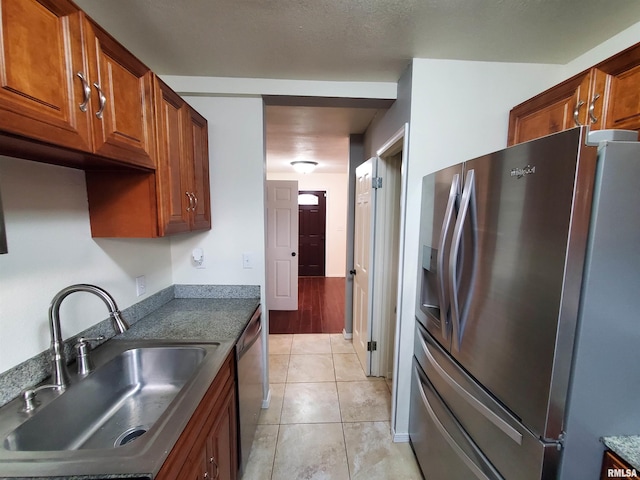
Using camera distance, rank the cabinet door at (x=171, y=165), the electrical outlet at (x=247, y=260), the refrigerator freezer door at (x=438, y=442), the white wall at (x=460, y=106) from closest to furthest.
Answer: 1. the refrigerator freezer door at (x=438, y=442)
2. the cabinet door at (x=171, y=165)
3. the white wall at (x=460, y=106)
4. the electrical outlet at (x=247, y=260)

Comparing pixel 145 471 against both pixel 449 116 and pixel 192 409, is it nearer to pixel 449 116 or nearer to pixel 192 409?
pixel 192 409

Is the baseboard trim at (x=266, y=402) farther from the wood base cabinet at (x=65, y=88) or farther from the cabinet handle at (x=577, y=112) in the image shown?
the cabinet handle at (x=577, y=112)

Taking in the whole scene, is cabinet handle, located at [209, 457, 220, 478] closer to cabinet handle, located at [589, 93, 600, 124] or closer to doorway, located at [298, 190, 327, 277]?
cabinet handle, located at [589, 93, 600, 124]

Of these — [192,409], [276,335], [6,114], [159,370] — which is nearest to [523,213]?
[192,409]

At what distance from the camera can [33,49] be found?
704 millimetres

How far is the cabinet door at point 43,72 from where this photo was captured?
646 millimetres

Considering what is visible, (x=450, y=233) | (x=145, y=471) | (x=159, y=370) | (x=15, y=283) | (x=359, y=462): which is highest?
(x=450, y=233)

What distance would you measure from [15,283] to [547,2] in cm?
230

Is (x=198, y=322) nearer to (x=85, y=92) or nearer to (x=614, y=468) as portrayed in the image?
(x=85, y=92)

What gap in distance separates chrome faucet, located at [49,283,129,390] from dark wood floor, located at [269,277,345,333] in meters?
2.58

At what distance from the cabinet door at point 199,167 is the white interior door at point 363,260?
1.30 m

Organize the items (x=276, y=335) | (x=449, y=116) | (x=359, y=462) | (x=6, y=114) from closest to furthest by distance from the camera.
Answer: (x=6, y=114) < (x=449, y=116) < (x=359, y=462) < (x=276, y=335)

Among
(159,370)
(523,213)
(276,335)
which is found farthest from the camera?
(276,335)

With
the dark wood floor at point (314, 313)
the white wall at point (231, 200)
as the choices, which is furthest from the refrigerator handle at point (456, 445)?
the dark wood floor at point (314, 313)
